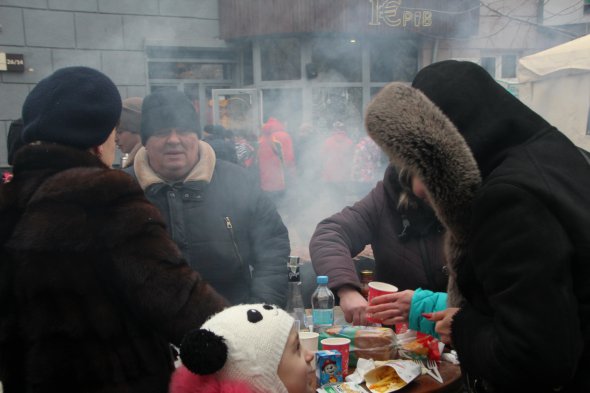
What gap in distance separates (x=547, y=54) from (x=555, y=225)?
5.85m

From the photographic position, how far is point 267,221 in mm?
2875

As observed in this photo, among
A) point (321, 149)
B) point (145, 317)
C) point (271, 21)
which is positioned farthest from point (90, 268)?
point (271, 21)

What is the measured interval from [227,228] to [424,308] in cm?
123

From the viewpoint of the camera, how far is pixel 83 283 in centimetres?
151

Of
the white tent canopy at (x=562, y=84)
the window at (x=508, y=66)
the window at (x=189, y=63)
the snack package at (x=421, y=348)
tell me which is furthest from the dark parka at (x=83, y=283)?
the window at (x=508, y=66)

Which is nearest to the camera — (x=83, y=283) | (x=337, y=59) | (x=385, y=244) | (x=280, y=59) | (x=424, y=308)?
(x=83, y=283)

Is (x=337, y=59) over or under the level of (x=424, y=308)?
over

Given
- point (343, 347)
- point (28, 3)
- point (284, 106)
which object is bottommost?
point (343, 347)

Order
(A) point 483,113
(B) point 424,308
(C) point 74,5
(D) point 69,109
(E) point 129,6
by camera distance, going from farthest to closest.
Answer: (E) point 129,6, (C) point 74,5, (B) point 424,308, (D) point 69,109, (A) point 483,113

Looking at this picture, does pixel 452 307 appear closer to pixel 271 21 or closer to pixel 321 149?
pixel 321 149

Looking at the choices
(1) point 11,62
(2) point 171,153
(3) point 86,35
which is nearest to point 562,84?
(2) point 171,153

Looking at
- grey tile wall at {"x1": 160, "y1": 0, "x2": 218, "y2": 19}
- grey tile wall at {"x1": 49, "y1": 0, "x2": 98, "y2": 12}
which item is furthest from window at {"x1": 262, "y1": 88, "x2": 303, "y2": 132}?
grey tile wall at {"x1": 49, "y1": 0, "x2": 98, "y2": 12}

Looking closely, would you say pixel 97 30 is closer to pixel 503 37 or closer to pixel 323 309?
pixel 323 309

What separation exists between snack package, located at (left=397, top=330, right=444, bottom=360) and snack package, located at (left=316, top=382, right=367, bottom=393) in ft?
1.16
